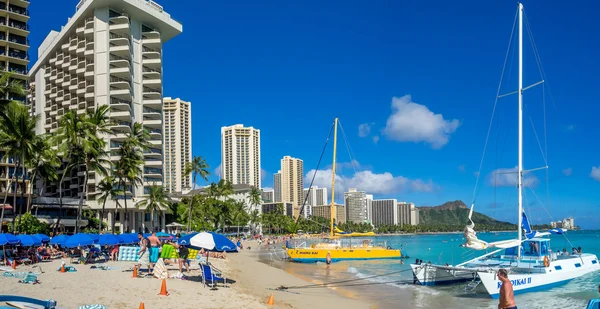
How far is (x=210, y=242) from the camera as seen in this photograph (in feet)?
61.2

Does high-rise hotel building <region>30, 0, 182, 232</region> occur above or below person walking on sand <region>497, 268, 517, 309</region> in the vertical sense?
above

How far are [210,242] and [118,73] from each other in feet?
210

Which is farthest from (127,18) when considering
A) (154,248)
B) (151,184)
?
(154,248)

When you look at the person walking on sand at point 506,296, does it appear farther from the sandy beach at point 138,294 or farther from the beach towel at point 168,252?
the beach towel at point 168,252

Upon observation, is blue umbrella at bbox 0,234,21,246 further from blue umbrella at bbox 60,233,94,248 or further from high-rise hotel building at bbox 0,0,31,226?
high-rise hotel building at bbox 0,0,31,226

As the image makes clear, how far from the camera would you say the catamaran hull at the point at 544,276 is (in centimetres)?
2177

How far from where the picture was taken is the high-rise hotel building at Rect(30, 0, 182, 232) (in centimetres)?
7500

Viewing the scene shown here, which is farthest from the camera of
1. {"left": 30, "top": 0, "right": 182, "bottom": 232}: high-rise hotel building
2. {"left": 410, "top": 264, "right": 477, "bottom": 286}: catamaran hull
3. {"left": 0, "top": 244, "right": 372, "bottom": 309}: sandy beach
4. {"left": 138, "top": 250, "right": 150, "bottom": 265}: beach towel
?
{"left": 30, "top": 0, "right": 182, "bottom": 232}: high-rise hotel building

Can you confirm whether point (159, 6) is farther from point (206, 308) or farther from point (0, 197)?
point (206, 308)

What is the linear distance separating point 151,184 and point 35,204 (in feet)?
59.5

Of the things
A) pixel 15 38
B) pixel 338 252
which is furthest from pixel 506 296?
pixel 15 38

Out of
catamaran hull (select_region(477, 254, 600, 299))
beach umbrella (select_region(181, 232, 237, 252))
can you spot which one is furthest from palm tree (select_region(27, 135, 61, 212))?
catamaran hull (select_region(477, 254, 600, 299))

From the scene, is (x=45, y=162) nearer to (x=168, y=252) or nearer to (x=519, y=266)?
(x=168, y=252)

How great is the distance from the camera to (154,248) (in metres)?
21.9
